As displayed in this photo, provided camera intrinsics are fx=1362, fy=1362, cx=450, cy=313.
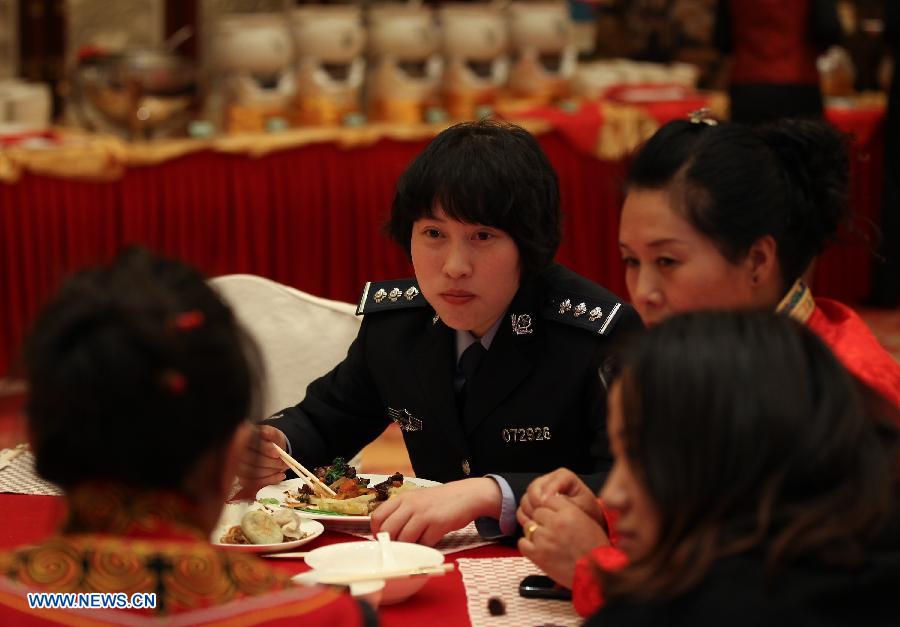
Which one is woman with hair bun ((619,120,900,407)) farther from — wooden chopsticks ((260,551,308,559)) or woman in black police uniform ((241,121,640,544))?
wooden chopsticks ((260,551,308,559))

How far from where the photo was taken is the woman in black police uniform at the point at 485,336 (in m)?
2.02

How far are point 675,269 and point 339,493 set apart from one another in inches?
21.4

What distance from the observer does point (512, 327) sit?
82.7 inches

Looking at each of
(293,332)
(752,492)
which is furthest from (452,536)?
(293,332)

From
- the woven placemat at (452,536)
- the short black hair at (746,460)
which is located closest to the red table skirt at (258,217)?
the woven placemat at (452,536)

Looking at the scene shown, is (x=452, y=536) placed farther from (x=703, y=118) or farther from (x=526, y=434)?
(x=703, y=118)

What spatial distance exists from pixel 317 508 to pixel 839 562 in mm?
900

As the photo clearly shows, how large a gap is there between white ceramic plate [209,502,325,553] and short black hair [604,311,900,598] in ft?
2.12

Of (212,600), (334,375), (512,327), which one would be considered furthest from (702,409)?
(334,375)

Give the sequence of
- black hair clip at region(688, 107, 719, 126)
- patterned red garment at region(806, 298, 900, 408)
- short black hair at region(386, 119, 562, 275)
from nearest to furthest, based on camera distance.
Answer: patterned red garment at region(806, 298, 900, 408), black hair clip at region(688, 107, 719, 126), short black hair at region(386, 119, 562, 275)

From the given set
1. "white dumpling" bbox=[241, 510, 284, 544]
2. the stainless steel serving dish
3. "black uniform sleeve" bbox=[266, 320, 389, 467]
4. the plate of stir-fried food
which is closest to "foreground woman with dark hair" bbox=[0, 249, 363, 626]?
"white dumpling" bbox=[241, 510, 284, 544]

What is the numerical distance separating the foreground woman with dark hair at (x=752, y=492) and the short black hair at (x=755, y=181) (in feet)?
2.38

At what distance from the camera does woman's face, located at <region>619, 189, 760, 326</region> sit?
5.91 feet

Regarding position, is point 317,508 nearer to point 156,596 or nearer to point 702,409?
point 156,596
